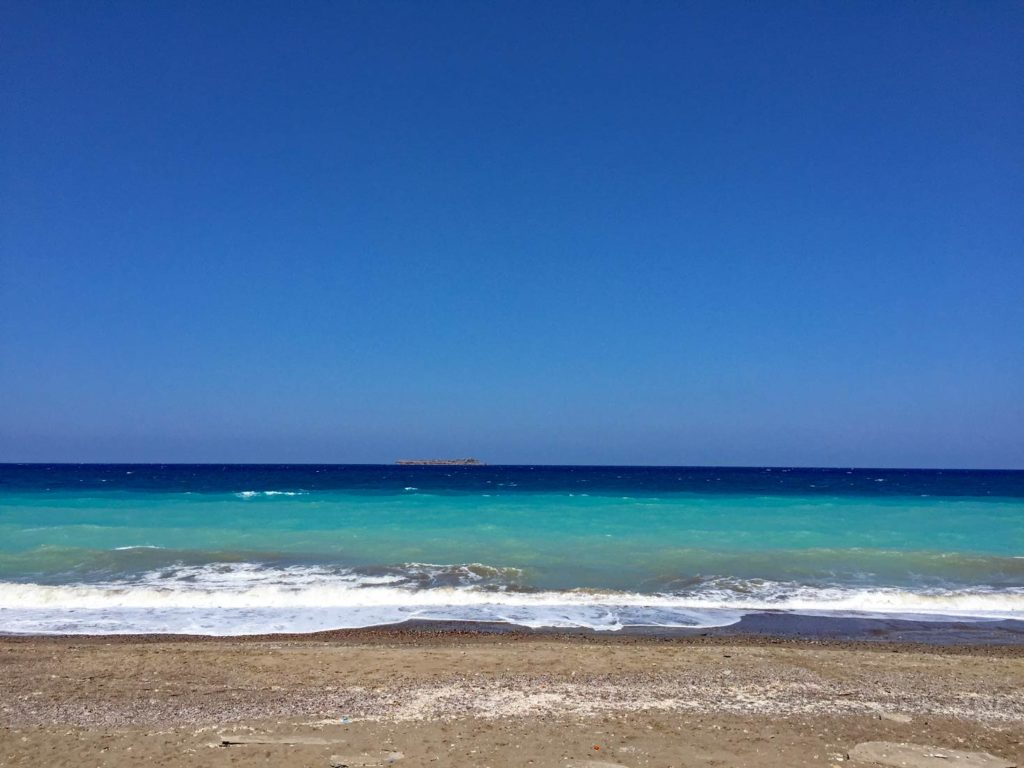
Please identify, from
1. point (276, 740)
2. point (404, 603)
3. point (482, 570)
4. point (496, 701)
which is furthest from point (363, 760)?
point (482, 570)

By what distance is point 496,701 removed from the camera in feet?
20.6

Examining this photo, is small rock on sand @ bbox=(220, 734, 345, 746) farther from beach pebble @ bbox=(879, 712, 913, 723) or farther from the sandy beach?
beach pebble @ bbox=(879, 712, 913, 723)

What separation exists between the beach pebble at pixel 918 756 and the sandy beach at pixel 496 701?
0.09 metres

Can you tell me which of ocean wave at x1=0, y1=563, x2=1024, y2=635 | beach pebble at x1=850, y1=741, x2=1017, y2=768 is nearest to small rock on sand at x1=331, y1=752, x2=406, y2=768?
beach pebble at x1=850, y1=741, x2=1017, y2=768

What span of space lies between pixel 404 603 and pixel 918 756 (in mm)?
8296

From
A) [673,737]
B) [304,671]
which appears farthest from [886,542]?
[304,671]

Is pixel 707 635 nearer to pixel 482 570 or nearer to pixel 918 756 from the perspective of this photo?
pixel 918 756

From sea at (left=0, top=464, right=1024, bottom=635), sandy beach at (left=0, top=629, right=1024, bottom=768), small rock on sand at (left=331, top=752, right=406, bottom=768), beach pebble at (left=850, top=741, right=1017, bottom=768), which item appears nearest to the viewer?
small rock on sand at (left=331, top=752, right=406, bottom=768)

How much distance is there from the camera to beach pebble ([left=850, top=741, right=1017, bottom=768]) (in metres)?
5.07

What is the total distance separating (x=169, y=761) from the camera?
4.98 metres

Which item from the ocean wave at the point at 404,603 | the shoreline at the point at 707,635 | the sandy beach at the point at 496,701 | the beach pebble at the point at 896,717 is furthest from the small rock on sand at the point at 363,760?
the ocean wave at the point at 404,603

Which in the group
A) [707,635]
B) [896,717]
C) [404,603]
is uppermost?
[896,717]

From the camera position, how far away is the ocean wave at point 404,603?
1009 centimetres

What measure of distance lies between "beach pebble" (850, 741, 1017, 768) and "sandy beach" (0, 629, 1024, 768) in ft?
0.30
